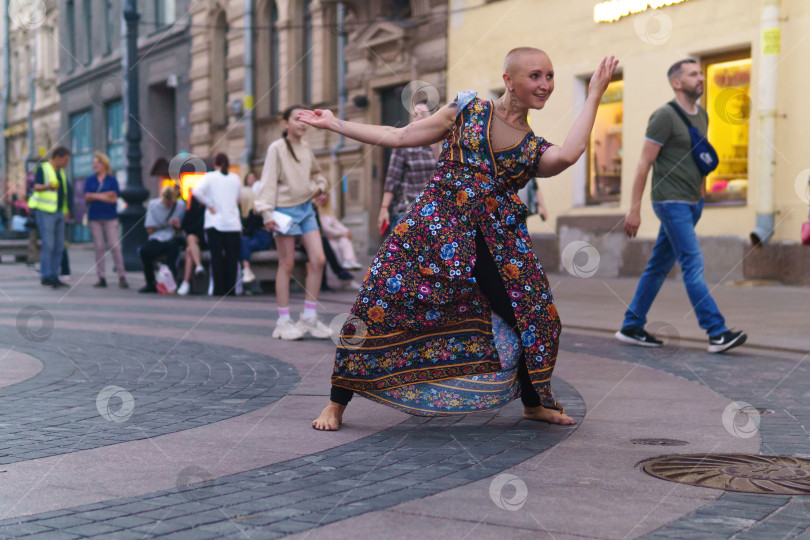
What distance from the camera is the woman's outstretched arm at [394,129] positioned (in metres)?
4.36

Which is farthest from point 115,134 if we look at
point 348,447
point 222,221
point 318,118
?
point 348,447

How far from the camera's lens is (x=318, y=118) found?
14.5 feet

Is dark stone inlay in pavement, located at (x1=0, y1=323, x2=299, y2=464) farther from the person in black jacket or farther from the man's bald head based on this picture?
the person in black jacket

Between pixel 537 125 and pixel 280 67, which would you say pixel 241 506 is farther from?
pixel 280 67

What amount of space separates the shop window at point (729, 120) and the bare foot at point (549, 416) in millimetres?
10343

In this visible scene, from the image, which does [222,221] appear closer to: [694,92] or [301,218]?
[301,218]

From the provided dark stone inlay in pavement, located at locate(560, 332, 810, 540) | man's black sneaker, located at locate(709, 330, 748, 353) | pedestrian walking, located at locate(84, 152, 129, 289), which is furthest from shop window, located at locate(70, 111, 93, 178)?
man's black sneaker, located at locate(709, 330, 748, 353)

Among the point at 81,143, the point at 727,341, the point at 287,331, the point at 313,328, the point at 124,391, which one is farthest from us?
the point at 81,143

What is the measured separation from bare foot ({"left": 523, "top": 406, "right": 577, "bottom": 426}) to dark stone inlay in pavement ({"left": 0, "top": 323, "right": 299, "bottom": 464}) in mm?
1262

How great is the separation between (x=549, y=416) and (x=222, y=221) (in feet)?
27.0

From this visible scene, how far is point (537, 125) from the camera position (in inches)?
703

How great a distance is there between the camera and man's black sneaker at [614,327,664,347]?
24.8ft

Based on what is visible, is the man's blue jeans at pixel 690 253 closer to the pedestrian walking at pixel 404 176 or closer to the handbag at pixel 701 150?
the handbag at pixel 701 150

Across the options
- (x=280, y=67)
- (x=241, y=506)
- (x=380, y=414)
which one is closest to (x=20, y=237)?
(x=280, y=67)
